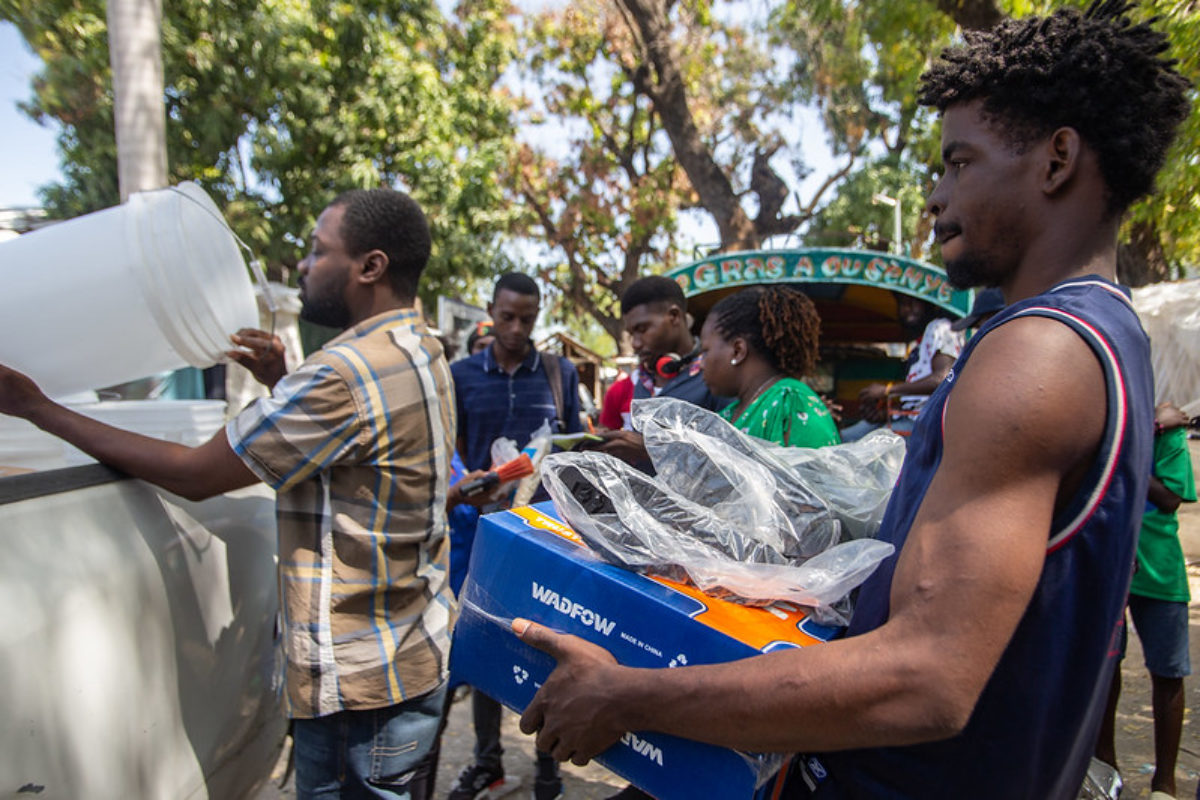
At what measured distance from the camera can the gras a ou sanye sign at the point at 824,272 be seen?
24.0ft

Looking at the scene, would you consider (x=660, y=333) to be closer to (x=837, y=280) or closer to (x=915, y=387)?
(x=915, y=387)

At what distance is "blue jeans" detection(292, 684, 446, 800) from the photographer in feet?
5.59

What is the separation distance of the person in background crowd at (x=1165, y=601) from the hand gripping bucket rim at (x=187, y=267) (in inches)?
129

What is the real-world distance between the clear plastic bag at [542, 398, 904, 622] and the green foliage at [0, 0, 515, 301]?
26.8 ft

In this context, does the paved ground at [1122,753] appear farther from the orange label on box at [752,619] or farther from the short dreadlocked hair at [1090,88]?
the short dreadlocked hair at [1090,88]

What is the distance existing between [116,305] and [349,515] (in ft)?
2.63

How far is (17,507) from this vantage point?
129cm

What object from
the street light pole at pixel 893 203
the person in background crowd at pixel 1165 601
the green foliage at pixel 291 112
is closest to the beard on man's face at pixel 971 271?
the person in background crowd at pixel 1165 601

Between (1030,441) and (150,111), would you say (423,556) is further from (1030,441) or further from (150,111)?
(150,111)

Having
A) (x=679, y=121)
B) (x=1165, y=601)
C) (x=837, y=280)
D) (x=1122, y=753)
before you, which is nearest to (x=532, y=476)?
(x=1165, y=601)

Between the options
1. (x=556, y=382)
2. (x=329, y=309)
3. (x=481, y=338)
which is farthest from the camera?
(x=481, y=338)

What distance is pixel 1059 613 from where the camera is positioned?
91cm

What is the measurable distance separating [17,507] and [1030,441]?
154cm

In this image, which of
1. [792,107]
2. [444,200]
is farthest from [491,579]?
[792,107]
